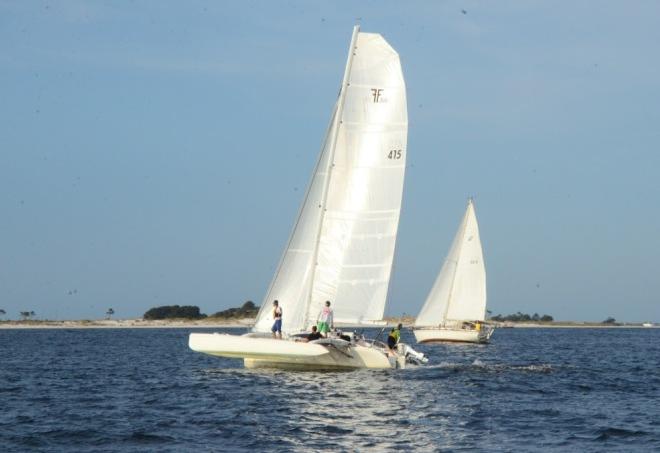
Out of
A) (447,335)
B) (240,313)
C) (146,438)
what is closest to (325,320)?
(146,438)

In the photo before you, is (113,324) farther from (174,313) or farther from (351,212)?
(351,212)

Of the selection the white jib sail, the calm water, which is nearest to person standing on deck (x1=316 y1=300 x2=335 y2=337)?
the calm water

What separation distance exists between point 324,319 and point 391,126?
7.46 m

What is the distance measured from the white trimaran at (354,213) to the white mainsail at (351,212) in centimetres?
4

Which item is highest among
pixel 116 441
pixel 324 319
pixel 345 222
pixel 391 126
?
pixel 391 126

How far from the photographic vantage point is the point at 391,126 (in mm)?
37906

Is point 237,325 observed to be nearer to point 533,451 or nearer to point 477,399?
point 477,399

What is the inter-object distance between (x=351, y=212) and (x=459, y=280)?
131 feet

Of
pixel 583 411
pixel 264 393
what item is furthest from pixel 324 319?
pixel 583 411

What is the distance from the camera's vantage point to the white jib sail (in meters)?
76.2

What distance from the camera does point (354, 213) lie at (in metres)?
37.9

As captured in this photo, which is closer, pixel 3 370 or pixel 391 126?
pixel 391 126

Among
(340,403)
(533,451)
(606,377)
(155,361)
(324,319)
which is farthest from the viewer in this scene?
(155,361)

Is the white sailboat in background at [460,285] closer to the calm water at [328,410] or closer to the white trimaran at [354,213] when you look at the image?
the calm water at [328,410]
